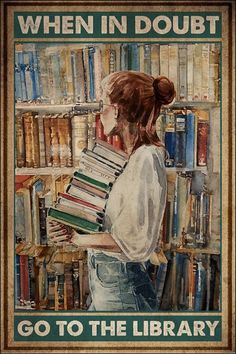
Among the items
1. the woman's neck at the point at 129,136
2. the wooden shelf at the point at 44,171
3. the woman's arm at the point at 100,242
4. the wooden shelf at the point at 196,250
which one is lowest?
the wooden shelf at the point at 196,250

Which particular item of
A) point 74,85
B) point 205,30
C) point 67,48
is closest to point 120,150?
point 74,85

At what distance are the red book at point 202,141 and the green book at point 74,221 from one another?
2.13ft

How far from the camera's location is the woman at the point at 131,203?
2594mm

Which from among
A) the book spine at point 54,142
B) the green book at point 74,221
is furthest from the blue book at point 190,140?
the book spine at point 54,142

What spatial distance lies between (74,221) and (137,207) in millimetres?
343

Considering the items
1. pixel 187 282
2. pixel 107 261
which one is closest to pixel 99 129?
pixel 107 261

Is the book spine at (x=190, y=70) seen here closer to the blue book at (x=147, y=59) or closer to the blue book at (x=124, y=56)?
the blue book at (x=147, y=59)

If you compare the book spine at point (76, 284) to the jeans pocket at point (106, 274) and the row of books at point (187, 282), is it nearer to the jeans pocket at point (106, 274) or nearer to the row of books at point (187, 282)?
the jeans pocket at point (106, 274)

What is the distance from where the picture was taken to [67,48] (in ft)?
8.66

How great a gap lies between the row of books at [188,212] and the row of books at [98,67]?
456 mm

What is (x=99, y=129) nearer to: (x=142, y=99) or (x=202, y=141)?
(x=142, y=99)

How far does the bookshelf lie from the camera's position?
103 inches

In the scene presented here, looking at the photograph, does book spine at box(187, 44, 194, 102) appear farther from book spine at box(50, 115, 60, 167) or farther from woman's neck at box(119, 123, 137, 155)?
book spine at box(50, 115, 60, 167)

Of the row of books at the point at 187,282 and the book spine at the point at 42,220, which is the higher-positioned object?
the book spine at the point at 42,220
